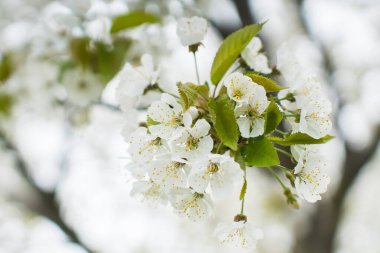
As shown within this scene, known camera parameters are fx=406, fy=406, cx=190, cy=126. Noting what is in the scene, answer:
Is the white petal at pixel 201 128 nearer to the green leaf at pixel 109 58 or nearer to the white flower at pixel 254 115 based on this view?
the white flower at pixel 254 115

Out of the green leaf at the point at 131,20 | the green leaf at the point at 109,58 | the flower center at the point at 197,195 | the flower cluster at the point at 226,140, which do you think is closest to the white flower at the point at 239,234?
the flower cluster at the point at 226,140

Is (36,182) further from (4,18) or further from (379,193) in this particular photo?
(379,193)

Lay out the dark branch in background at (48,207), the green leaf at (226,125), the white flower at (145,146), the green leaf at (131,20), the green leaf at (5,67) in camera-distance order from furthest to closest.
Result: the dark branch in background at (48,207) < the green leaf at (5,67) < the green leaf at (131,20) < the white flower at (145,146) < the green leaf at (226,125)

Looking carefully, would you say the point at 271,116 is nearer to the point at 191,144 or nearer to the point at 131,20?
the point at 191,144

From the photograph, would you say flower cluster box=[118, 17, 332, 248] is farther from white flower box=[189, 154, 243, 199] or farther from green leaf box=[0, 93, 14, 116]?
green leaf box=[0, 93, 14, 116]

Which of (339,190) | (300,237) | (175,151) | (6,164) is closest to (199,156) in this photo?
(175,151)

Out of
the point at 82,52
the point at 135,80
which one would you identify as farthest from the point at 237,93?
the point at 82,52

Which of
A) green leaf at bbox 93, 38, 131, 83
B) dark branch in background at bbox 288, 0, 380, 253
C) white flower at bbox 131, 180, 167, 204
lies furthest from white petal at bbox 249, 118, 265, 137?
dark branch in background at bbox 288, 0, 380, 253
